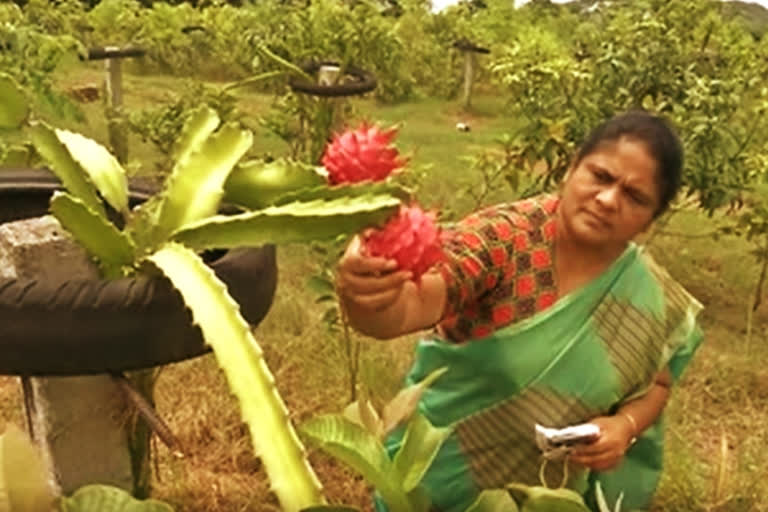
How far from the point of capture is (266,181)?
50.0 inches

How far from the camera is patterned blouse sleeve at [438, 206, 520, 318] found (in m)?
1.34

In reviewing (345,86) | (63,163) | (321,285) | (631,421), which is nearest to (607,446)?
(631,421)

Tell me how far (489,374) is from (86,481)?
52cm

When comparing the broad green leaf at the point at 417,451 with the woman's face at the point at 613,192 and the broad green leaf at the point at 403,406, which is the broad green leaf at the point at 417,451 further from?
the woman's face at the point at 613,192

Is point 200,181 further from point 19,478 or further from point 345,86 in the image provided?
point 345,86

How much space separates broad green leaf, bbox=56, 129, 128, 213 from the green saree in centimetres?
41

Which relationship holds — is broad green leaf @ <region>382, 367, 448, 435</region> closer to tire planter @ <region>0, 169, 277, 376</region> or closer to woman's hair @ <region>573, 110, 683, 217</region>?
tire planter @ <region>0, 169, 277, 376</region>

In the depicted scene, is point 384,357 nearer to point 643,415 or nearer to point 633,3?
point 643,415

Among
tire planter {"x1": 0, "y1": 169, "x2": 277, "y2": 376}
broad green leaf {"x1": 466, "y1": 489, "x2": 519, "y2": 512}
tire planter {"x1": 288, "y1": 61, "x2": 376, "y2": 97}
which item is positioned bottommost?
broad green leaf {"x1": 466, "y1": 489, "x2": 519, "y2": 512}

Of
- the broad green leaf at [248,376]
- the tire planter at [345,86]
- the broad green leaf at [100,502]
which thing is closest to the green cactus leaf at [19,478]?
the broad green leaf at [100,502]

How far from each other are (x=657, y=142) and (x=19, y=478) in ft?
2.75

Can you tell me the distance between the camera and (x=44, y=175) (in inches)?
60.4

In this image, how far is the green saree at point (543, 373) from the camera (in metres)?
1.44

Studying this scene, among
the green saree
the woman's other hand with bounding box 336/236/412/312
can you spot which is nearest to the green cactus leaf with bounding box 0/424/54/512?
the woman's other hand with bounding box 336/236/412/312
